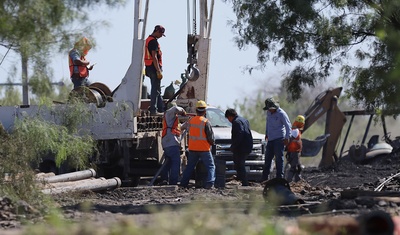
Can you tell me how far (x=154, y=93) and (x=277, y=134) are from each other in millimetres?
2815

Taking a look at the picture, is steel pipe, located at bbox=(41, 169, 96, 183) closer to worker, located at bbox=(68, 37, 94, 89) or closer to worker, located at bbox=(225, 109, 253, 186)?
worker, located at bbox=(68, 37, 94, 89)

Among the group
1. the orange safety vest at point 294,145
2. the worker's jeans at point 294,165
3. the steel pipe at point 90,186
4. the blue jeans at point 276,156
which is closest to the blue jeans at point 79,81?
the steel pipe at point 90,186

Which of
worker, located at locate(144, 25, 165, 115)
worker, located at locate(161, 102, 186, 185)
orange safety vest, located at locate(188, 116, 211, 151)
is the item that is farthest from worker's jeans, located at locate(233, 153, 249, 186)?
worker, located at locate(144, 25, 165, 115)

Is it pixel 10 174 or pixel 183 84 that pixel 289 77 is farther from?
pixel 10 174

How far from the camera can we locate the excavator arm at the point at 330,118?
34.2 metres

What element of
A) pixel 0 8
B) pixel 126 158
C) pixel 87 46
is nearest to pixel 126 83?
pixel 126 158

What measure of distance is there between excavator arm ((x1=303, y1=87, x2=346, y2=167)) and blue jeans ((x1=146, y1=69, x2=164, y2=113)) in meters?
11.6

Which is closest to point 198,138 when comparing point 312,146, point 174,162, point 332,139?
point 174,162

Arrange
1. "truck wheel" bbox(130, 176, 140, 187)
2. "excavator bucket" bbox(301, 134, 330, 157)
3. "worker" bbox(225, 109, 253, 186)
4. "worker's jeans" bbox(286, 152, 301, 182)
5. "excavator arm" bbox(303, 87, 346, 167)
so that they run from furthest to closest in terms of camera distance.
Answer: "excavator arm" bbox(303, 87, 346, 167) → "excavator bucket" bbox(301, 134, 330, 157) → "worker's jeans" bbox(286, 152, 301, 182) → "truck wheel" bbox(130, 176, 140, 187) → "worker" bbox(225, 109, 253, 186)

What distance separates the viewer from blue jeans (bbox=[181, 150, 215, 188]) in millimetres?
21500

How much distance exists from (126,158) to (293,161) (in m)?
4.87

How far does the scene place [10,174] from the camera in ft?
54.9

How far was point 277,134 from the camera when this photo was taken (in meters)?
22.9

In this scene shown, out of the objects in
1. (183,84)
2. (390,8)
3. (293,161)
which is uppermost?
(390,8)
